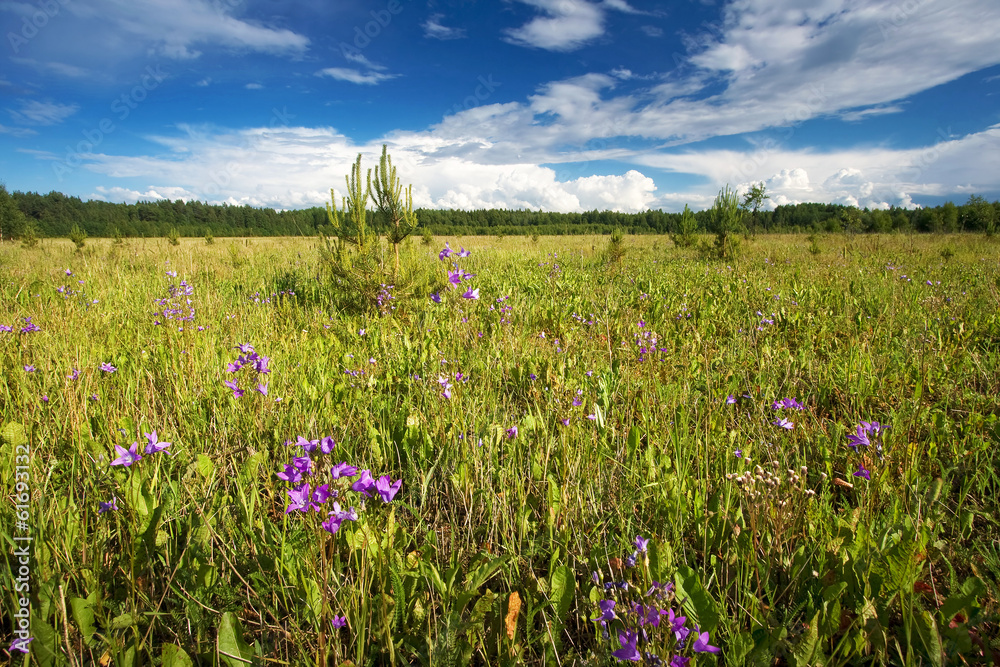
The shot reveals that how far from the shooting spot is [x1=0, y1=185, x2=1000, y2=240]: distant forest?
111ft

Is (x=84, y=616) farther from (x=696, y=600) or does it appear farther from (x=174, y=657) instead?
(x=696, y=600)

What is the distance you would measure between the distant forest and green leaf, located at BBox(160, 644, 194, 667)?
25.5m

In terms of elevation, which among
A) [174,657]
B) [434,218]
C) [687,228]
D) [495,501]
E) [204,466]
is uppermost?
[434,218]

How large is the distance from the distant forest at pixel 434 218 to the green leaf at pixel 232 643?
83.7 ft

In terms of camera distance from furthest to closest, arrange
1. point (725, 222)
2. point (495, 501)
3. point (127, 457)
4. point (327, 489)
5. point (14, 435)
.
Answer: point (725, 222), point (14, 435), point (495, 501), point (127, 457), point (327, 489)

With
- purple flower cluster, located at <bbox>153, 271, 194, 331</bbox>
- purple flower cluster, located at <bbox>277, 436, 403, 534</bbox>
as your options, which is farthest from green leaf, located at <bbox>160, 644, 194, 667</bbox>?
purple flower cluster, located at <bbox>153, 271, 194, 331</bbox>

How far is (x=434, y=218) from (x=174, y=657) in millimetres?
85667

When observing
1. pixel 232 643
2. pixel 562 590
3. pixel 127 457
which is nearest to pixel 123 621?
pixel 232 643

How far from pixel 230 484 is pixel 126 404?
3.89 feet

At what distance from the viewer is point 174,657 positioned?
1129 mm

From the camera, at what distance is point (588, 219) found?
9438cm

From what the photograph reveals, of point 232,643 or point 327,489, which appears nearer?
point 327,489

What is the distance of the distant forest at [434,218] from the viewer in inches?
1336

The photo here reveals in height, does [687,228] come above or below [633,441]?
above
